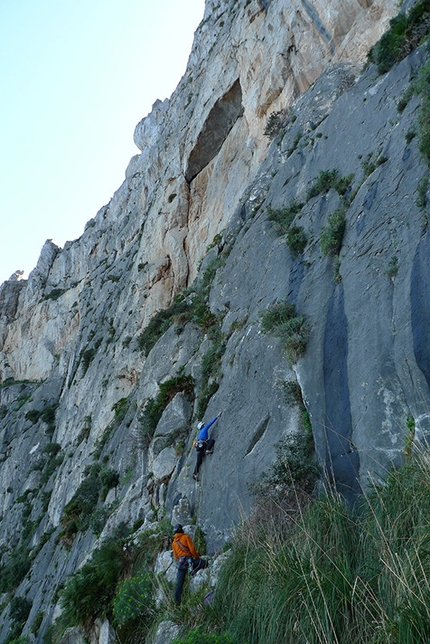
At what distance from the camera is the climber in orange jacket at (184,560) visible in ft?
25.3

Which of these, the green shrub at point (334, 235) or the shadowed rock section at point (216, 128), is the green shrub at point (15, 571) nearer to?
the green shrub at point (334, 235)

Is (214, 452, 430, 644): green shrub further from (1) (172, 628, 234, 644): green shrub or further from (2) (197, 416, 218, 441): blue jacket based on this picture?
(2) (197, 416, 218, 441): blue jacket

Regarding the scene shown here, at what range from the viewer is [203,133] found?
29.0 m

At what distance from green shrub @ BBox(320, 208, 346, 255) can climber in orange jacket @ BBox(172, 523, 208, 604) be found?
6.83 metres

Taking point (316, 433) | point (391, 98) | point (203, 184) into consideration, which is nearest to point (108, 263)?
point (203, 184)

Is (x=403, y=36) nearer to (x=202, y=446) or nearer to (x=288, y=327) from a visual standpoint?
(x=288, y=327)

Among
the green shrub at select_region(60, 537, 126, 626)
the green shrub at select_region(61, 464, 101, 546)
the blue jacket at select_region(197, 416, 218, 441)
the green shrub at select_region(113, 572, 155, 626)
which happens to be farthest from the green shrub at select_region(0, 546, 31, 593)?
the green shrub at select_region(113, 572, 155, 626)

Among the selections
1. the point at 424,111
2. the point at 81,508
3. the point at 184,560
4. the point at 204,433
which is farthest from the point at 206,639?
the point at 81,508

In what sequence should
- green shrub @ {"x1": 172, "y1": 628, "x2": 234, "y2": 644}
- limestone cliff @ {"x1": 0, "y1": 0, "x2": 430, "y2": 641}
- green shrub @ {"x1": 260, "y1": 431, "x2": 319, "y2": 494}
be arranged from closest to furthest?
1. green shrub @ {"x1": 172, "y1": 628, "x2": 234, "y2": 644}
2. green shrub @ {"x1": 260, "y1": 431, "x2": 319, "y2": 494}
3. limestone cliff @ {"x1": 0, "y1": 0, "x2": 430, "y2": 641}

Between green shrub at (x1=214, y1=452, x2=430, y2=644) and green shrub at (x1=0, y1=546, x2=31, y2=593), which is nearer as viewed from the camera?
green shrub at (x1=214, y1=452, x2=430, y2=644)

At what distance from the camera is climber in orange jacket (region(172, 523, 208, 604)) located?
7719 millimetres

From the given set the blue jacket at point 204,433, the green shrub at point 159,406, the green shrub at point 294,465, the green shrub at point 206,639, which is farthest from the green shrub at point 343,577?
the green shrub at point 159,406

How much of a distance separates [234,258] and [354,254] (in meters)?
6.33

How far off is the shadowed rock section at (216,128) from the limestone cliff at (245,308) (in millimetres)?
118
